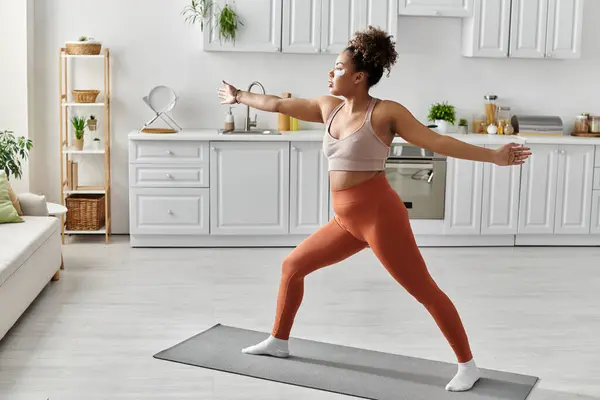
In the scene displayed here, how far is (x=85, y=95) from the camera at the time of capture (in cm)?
640

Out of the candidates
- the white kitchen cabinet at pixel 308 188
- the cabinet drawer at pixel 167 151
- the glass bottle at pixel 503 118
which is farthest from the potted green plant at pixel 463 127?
the cabinet drawer at pixel 167 151

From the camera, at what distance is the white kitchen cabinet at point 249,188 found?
627 centimetres

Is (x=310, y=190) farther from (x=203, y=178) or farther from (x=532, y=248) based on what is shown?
(x=532, y=248)

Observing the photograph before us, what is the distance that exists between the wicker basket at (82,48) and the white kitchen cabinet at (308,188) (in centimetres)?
157

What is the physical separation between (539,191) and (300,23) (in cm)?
213

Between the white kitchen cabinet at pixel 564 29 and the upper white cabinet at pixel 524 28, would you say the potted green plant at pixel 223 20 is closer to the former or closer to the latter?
the upper white cabinet at pixel 524 28

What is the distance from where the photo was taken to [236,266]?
579 centimetres

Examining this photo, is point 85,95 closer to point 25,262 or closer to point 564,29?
point 25,262

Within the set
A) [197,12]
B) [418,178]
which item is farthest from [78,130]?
[418,178]

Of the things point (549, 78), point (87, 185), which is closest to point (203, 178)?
point (87, 185)

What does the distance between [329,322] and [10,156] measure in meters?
2.56

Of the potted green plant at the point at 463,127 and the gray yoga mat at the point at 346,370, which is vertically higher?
the potted green plant at the point at 463,127

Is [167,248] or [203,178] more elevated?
[203,178]

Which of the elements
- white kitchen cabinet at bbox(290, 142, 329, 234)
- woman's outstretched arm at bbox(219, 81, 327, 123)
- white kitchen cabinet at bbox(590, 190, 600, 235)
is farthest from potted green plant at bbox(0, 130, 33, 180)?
white kitchen cabinet at bbox(590, 190, 600, 235)
